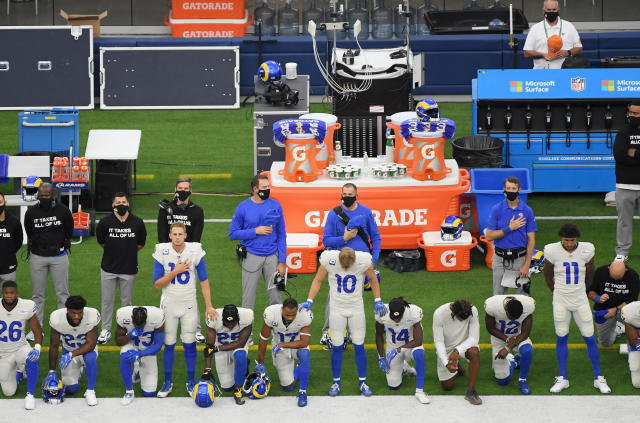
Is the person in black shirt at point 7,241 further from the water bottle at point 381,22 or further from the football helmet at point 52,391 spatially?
the water bottle at point 381,22

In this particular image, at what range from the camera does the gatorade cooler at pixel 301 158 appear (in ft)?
51.2

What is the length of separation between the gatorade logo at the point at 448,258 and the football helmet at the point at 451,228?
18 centimetres

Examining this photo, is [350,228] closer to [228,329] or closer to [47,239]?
[228,329]

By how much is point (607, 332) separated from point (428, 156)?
3.74m

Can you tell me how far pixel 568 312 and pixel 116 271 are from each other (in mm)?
4871

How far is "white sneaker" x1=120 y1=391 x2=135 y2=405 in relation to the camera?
1168 centimetres

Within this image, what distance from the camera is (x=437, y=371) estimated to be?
40.3 feet

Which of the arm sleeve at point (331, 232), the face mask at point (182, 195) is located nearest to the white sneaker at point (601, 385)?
the arm sleeve at point (331, 232)

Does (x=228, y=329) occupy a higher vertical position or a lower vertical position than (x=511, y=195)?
lower

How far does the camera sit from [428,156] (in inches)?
616

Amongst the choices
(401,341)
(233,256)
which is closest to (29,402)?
(401,341)

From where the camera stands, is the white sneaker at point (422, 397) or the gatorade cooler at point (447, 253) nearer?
the white sneaker at point (422, 397)

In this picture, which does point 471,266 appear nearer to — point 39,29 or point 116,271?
point 116,271

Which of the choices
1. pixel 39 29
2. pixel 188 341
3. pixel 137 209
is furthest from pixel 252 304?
pixel 39 29
